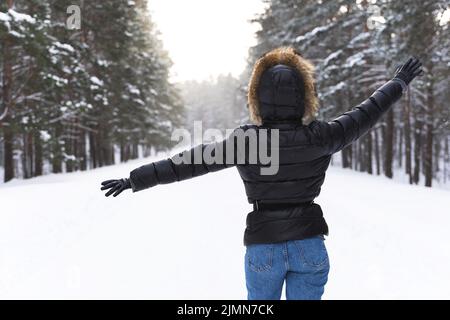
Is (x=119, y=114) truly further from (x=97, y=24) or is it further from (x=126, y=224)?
(x=126, y=224)

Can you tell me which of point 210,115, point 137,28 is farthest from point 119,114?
point 210,115

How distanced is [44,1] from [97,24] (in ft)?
33.3

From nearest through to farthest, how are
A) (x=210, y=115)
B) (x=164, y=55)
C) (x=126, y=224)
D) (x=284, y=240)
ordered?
(x=284, y=240) < (x=126, y=224) < (x=164, y=55) < (x=210, y=115)

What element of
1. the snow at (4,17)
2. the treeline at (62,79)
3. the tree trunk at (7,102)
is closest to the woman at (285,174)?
the snow at (4,17)

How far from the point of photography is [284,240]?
7.71 ft

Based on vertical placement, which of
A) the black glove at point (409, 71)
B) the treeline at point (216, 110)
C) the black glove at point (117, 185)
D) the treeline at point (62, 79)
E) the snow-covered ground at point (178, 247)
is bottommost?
the snow-covered ground at point (178, 247)

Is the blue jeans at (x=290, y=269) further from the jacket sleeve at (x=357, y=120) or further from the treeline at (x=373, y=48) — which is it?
the treeline at (x=373, y=48)

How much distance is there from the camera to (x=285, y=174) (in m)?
2.33

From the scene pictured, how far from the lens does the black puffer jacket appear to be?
2.35 metres

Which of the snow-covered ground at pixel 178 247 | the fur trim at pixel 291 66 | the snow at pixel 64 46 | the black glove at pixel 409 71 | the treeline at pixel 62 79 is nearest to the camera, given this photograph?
the fur trim at pixel 291 66

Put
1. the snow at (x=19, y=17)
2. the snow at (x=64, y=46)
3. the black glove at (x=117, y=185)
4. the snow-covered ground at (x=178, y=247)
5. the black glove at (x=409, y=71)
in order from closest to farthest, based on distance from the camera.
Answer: the black glove at (x=117, y=185)
the black glove at (x=409, y=71)
the snow-covered ground at (x=178, y=247)
the snow at (x=19, y=17)
the snow at (x=64, y=46)

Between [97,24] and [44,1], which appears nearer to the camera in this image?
[44,1]

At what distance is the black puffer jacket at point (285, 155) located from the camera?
2350 mm
